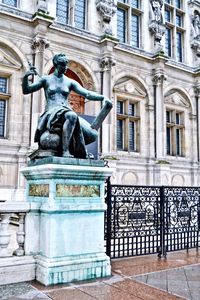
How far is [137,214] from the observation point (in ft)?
23.9

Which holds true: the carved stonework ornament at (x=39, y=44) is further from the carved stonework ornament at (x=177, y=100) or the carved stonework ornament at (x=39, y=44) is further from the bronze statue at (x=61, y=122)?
the bronze statue at (x=61, y=122)

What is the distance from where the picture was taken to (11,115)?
43.3 feet

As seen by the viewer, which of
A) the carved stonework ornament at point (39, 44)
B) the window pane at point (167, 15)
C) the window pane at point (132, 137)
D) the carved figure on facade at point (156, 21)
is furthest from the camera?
the window pane at point (167, 15)

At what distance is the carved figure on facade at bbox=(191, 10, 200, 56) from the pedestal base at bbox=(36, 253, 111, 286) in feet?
56.8

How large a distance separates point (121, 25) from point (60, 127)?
13785 mm

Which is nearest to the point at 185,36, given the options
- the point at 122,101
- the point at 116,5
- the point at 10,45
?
the point at 116,5

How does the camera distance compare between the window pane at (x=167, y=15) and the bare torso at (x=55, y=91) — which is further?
the window pane at (x=167, y=15)

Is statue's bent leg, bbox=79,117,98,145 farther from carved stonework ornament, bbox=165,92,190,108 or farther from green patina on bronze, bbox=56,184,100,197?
carved stonework ornament, bbox=165,92,190,108

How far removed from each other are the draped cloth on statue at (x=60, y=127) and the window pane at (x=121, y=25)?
1281 centimetres

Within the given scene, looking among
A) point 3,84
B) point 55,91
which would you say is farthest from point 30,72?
point 3,84

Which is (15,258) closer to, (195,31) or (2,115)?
(2,115)

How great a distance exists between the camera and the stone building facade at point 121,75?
1327 centimetres

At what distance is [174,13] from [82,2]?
20.5ft

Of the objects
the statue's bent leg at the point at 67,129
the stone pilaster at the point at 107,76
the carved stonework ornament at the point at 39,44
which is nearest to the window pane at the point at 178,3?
the stone pilaster at the point at 107,76
